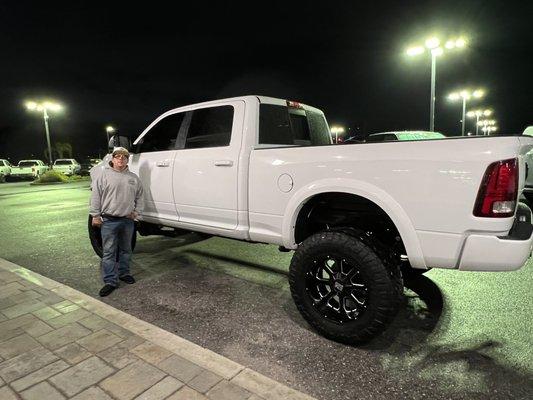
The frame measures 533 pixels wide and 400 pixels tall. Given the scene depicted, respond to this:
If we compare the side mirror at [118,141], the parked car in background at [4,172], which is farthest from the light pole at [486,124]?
the side mirror at [118,141]

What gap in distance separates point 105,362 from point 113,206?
1855mm

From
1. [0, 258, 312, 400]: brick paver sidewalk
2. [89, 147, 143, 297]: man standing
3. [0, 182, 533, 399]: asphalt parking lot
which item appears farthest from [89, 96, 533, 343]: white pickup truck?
[0, 258, 312, 400]: brick paver sidewalk

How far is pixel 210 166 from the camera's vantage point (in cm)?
390

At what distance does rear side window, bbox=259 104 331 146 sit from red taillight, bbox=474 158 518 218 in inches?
84.5

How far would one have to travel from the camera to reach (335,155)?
2.98 m

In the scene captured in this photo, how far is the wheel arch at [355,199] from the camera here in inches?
106

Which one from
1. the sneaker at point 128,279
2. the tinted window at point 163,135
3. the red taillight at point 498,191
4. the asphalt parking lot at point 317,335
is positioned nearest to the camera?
the red taillight at point 498,191

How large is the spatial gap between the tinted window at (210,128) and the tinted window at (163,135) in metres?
0.28

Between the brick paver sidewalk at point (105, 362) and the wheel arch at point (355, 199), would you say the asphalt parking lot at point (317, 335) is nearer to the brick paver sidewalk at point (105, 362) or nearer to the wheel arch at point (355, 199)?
the brick paver sidewalk at point (105, 362)

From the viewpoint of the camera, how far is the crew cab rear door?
376 centimetres

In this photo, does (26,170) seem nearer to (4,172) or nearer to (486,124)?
(4,172)

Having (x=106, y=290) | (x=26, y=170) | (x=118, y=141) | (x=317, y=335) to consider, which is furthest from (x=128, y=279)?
(x=26, y=170)

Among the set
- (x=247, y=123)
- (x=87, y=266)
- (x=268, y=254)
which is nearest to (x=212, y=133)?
(x=247, y=123)

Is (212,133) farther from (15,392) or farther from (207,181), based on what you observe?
(15,392)
